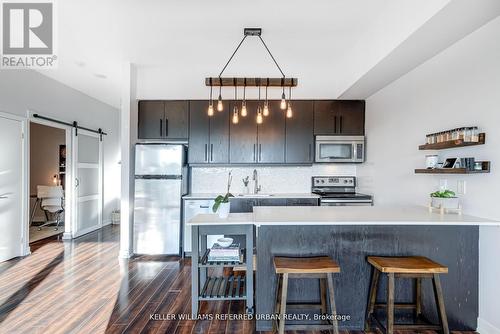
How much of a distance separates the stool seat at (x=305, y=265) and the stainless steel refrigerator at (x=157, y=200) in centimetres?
232

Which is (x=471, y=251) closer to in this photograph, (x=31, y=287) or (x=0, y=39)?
(x=31, y=287)

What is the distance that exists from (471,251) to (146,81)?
431 cm

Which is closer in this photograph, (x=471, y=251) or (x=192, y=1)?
(x=471, y=251)

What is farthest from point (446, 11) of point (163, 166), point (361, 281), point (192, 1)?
point (163, 166)

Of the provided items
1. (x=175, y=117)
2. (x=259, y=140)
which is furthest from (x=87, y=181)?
(x=259, y=140)

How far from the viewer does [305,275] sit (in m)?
1.85

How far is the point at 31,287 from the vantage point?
2.78 metres

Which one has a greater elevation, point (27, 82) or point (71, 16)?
point (71, 16)

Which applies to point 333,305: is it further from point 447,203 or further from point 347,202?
point 347,202

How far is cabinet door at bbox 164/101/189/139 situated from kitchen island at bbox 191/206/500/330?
8.55 ft

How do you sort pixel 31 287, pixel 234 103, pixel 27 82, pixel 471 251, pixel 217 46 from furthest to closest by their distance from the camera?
1. pixel 234 103
2. pixel 27 82
3. pixel 217 46
4. pixel 31 287
5. pixel 471 251

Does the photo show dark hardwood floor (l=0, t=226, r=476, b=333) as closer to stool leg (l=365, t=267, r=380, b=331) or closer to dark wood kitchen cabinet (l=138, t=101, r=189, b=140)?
stool leg (l=365, t=267, r=380, b=331)

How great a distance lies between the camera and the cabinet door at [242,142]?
441 cm

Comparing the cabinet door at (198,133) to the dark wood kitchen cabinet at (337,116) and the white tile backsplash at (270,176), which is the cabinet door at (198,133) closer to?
the white tile backsplash at (270,176)
